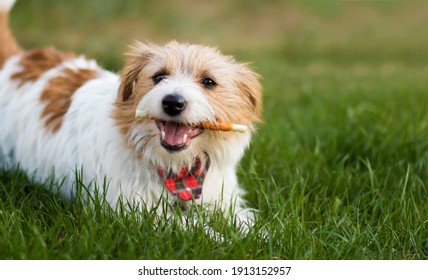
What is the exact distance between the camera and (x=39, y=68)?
4555 mm

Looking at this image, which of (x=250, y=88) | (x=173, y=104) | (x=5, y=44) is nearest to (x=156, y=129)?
(x=173, y=104)

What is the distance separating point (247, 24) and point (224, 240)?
9.07 metres

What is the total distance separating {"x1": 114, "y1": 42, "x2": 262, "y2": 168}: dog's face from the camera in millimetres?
3219

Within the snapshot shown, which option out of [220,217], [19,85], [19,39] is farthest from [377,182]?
[19,39]

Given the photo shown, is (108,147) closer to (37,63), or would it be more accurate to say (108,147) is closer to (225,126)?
(225,126)

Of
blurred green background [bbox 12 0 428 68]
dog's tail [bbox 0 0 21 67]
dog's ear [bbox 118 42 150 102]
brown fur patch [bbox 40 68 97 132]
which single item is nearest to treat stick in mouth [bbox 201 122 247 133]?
dog's ear [bbox 118 42 150 102]

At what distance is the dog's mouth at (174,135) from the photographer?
3.32 m

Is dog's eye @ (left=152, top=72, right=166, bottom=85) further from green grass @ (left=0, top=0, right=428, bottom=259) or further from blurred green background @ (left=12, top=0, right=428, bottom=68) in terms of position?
blurred green background @ (left=12, top=0, right=428, bottom=68)

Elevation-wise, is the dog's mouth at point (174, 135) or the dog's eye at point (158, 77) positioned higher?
the dog's eye at point (158, 77)

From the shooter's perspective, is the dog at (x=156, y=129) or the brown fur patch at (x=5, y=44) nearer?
the dog at (x=156, y=129)

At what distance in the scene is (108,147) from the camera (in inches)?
143

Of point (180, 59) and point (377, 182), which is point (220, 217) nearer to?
point (180, 59)

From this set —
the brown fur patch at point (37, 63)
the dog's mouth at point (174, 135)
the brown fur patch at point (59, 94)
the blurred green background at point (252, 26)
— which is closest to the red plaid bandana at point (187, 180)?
the dog's mouth at point (174, 135)

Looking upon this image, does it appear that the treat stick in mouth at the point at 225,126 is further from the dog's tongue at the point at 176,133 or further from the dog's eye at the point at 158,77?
the dog's eye at the point at 158,77
